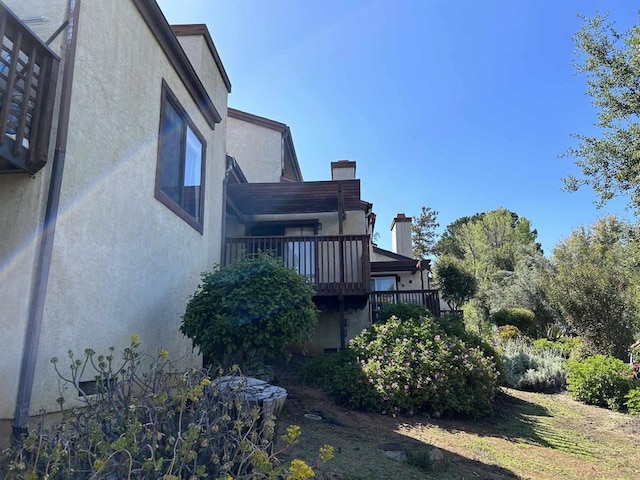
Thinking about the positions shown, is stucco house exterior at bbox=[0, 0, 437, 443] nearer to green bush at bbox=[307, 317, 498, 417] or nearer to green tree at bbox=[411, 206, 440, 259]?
green bush at bbox=[307, 317, 498, 417]

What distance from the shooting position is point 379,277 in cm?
1689

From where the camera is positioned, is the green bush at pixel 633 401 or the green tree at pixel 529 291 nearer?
the green bush at pixel 633 401

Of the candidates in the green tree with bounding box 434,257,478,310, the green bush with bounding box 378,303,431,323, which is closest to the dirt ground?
the green bush with bounding box 378,303,431,323

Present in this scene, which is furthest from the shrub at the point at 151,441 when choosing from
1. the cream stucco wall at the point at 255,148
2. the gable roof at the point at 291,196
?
the cream stucco wall at the point at 255,148

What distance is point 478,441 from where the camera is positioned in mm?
5629

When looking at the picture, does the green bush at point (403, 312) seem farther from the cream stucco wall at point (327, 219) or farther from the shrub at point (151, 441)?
the shrub at point (151, 441)

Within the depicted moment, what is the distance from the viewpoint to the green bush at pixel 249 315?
17.4 ft

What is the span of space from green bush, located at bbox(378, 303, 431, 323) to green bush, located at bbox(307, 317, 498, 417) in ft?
3.48

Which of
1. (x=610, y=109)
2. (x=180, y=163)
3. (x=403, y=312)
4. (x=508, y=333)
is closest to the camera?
(x=180, y=163)

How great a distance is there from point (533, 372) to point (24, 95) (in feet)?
36.0

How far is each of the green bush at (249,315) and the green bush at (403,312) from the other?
11.8 ft

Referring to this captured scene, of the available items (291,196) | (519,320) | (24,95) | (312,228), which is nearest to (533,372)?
(312,228)

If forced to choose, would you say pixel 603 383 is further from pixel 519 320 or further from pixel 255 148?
pixel 255 148

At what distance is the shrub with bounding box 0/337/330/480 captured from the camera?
1948mm
